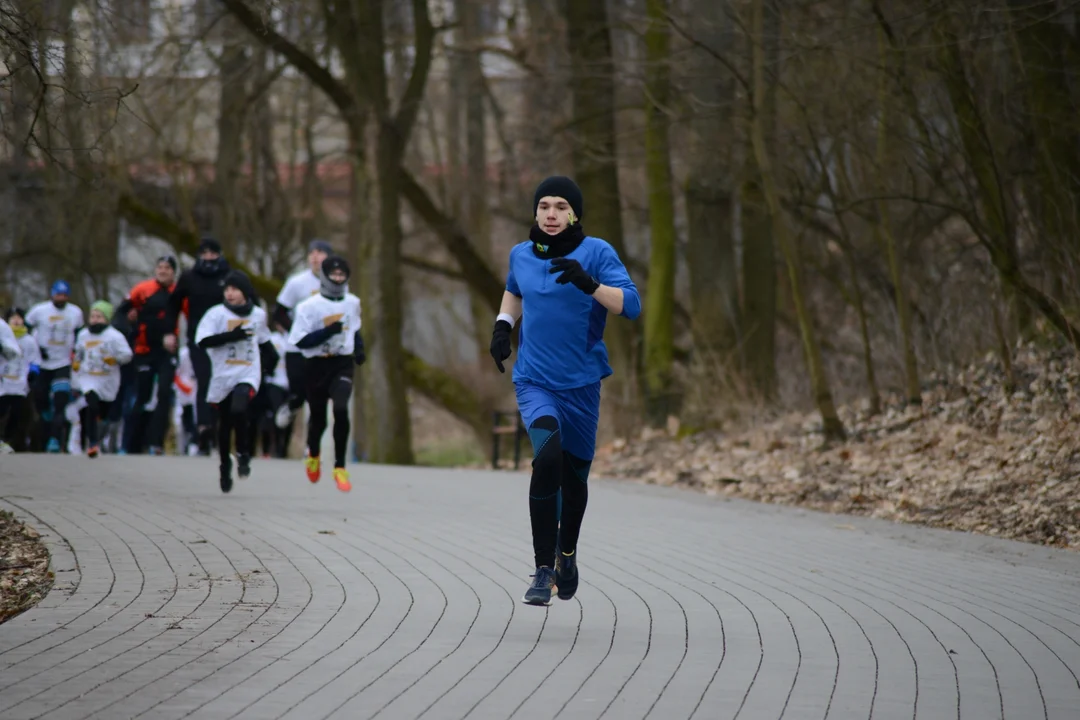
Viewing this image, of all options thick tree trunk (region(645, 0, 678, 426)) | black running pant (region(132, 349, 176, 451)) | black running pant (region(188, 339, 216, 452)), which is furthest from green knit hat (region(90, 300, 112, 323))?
thick tree trunk (region(645, 0, 678, 426))

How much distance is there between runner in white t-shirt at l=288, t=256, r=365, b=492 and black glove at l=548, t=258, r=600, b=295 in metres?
6.21

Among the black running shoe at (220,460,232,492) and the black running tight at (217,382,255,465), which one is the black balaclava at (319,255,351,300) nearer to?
the black running tight at (217,382,255,465)

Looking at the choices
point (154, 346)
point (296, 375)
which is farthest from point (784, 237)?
point (154, 346)

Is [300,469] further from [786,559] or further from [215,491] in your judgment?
[786,559]

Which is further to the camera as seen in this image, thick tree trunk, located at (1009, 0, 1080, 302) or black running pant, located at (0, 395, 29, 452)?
black running pant, located at (0, 395, 29, 452)

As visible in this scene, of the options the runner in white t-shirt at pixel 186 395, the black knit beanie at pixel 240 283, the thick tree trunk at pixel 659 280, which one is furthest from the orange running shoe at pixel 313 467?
the thick tree trunk at pixel 659 280

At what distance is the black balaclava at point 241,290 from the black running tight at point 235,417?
642 millimetres

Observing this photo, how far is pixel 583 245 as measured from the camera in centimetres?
777

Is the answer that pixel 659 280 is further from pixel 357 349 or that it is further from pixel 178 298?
pixel 357 349

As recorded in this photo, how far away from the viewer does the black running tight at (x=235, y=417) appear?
13.8 m

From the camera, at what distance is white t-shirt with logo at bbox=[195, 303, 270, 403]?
45.6ft

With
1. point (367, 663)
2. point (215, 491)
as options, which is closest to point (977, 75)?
point (215, 491)

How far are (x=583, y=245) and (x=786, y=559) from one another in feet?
11.6

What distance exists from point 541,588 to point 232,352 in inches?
276
